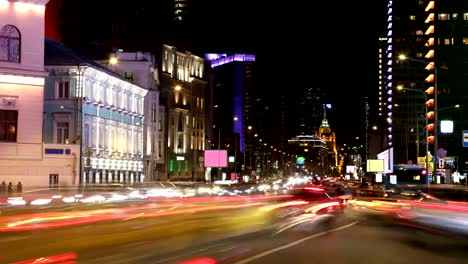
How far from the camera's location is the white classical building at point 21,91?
59062 millimetres

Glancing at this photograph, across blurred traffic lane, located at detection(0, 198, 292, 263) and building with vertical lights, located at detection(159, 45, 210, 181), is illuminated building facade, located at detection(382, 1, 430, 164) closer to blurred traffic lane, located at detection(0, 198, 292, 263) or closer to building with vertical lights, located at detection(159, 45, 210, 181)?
building with vertical lights, located at detection(159, 45, 210, 181)

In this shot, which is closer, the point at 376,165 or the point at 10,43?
the point at 10,43

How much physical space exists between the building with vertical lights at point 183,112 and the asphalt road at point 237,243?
74549 millimetres

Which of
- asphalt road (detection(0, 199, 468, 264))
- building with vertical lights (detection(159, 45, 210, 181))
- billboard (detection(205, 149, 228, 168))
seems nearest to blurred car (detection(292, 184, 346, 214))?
asphalt road (detection(0, 199, 468, 264))

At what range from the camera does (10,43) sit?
59.3 metres

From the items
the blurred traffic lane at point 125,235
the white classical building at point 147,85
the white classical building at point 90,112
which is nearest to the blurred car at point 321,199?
the blurred traffic lane at point 125,235

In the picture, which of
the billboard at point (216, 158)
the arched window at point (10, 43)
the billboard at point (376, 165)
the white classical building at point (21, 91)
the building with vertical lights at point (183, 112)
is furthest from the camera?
the building with vertical lights at point (183, 112)

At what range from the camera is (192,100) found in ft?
373

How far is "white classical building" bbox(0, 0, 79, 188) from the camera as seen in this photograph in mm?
59062

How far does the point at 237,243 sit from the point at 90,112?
178 ft

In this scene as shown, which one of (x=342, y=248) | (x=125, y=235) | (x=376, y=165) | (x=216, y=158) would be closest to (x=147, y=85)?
(x=216, y=158)

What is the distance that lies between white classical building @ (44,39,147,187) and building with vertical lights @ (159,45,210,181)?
1946cm

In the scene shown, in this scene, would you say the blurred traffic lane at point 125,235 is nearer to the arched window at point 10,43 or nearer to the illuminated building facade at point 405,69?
the arched window at point 10,43

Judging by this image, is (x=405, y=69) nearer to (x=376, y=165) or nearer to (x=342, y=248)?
(x=376, y=165)
